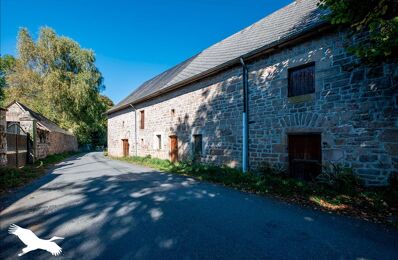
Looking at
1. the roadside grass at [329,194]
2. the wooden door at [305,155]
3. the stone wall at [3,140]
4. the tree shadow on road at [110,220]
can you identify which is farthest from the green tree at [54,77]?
the wooden door at [305,155]

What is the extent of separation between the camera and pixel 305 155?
272 inches

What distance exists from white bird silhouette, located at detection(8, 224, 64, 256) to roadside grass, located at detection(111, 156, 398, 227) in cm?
476

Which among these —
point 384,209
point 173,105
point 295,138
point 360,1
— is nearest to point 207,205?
point 384,209

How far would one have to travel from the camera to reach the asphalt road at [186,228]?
9.04 ft

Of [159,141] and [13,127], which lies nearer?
[13,127]

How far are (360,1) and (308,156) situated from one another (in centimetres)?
435

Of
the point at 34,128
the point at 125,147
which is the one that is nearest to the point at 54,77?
the point at 125,147

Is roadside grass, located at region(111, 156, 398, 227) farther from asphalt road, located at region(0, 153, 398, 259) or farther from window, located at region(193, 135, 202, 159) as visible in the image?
window, located at region(193, 135, 202, 159)

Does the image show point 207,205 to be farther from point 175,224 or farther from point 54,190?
point 54,190

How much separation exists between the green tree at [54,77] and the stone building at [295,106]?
54.2ft

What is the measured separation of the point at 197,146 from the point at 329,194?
6.76 metres

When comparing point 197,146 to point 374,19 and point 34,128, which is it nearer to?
point 374,19

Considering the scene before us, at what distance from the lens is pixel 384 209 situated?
4.39 m

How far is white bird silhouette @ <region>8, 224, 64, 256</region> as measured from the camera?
275 centimetres
